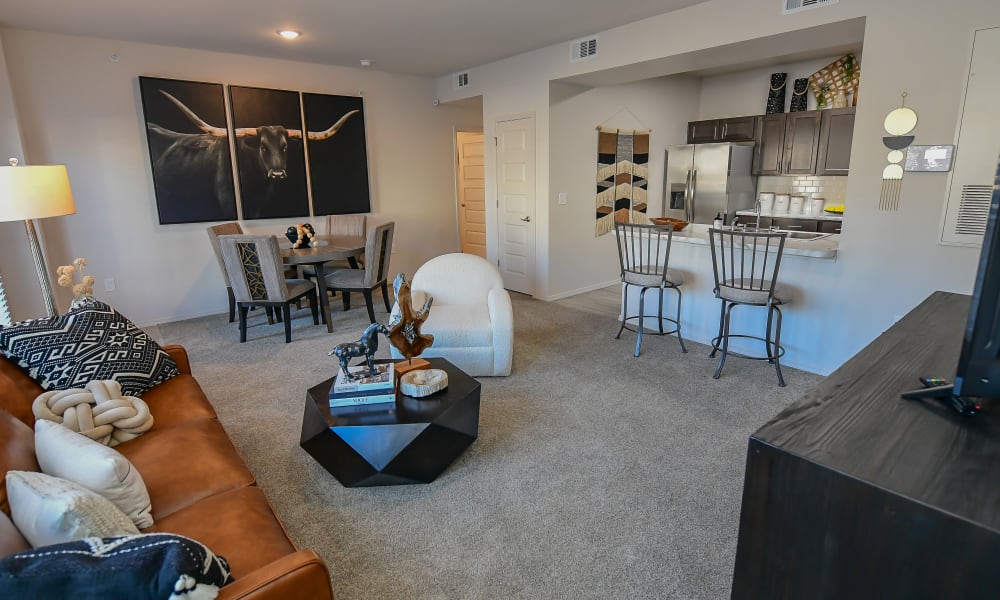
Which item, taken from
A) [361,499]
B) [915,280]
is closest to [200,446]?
[361,499]

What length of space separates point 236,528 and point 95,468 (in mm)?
394

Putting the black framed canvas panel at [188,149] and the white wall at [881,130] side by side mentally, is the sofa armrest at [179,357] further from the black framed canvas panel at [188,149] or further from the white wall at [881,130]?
the white wall at [881,130]

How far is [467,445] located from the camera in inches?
98.8

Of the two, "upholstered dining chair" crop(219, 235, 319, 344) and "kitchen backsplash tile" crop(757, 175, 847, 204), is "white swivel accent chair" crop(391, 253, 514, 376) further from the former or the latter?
"kitchen backsplash tile" crop(757, 175, 847, 204)

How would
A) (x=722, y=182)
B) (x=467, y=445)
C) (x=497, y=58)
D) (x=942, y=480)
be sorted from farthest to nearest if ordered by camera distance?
(x=722, y=182) → (x=497, y=58) → (x=467, y=445) → (x=942, y=480)

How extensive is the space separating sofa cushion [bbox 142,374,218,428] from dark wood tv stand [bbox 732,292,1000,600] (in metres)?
2.09

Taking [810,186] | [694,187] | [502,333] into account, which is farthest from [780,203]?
[502,333]

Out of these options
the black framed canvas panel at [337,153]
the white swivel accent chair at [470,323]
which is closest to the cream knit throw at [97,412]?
the white swivel accent chair at [470,323]

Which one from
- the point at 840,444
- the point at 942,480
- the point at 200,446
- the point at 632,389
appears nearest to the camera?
the point at 942,480

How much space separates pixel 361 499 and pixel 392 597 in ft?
2.00

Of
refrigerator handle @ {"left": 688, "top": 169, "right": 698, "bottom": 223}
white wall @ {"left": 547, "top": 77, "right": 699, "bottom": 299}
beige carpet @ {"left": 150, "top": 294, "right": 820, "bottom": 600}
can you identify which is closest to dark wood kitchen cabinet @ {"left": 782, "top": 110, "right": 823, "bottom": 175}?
refrigerator handle @ {"left": 688, "top": 169, "right": 698, "bottom": 223}

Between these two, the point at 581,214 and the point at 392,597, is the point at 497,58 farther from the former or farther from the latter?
the point at 392,597

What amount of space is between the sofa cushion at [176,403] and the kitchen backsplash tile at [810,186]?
21.9 ft

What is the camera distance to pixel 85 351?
7.16 ft
